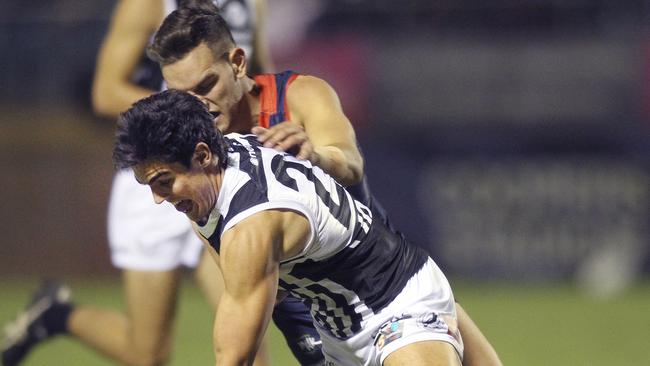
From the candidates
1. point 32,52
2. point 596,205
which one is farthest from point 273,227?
point 32,52

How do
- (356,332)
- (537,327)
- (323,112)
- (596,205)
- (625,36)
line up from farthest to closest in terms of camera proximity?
1. (625,36)
2. (596,205)
3. (537,327)
4. (323,112)
5. (356,332)

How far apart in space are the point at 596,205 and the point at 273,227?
7902 millimetres

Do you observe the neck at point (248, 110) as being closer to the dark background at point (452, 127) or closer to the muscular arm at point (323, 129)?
the muscular arm at point (323, 129)

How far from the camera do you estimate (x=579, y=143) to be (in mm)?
11703

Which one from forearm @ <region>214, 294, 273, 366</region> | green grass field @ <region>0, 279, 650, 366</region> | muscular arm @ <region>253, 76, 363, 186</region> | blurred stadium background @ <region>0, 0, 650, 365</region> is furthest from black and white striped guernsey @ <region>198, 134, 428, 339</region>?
blurred stadium background @ <region>0, 0, 650, 365</region>

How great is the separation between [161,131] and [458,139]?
26.0 feet

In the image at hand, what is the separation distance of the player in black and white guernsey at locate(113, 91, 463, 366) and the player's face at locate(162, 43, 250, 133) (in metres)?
0.39

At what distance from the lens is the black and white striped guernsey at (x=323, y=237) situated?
4078 millimetres

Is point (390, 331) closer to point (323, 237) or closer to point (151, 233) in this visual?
point (323, 237)

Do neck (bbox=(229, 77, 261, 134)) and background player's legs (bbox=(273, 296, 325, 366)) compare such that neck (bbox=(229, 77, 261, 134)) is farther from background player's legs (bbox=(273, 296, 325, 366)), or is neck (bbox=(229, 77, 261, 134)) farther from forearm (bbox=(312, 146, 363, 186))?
background player's legs (bbox=(273, 296, 325, 366))

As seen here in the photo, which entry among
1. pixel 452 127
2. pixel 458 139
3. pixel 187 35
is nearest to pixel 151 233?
pixel 187 35

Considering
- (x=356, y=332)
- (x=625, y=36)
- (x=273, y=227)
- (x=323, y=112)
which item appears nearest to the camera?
(x=273, y=227)

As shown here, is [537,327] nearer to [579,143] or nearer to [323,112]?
[579,143]

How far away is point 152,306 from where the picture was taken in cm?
623
